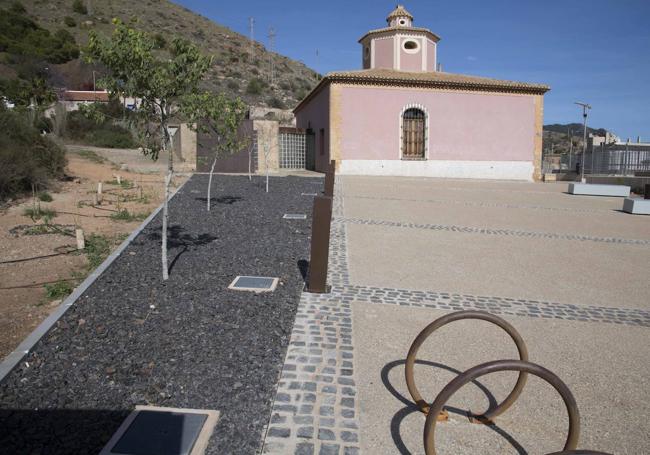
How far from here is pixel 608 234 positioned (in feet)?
34.0

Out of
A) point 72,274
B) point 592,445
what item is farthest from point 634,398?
point 72,274

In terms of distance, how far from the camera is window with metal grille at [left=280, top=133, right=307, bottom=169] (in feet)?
96.1

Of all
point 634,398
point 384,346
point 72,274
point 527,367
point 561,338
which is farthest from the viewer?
point 72,274

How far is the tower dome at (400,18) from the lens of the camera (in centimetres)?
2981

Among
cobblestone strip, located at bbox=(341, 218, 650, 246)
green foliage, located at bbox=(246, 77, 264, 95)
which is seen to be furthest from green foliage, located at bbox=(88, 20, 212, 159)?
green foliage, located at bbox=(246, 77, 264, 95)

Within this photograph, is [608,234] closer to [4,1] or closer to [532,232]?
[532,232]

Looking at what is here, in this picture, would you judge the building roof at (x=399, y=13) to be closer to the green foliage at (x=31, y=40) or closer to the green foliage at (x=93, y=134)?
the green foliage at (x=93, y=134)

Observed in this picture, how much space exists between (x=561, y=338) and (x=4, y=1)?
73.4 m

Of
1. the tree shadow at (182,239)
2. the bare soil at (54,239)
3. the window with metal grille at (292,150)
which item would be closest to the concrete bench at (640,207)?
the tree shadow at (182,239)

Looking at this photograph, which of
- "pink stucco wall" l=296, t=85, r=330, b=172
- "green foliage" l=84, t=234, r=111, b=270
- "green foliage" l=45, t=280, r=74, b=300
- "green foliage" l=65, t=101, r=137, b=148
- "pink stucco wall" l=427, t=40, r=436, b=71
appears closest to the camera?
"green foliage" l=45, t=280, r=74, b=300

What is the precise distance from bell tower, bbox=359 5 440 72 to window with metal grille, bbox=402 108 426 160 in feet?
14.0

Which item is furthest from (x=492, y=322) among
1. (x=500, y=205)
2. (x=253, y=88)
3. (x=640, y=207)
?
(x=253, y=88)

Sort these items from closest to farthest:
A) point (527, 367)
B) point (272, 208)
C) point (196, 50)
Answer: point (527, 367), point (196, 50), point (272, 208)

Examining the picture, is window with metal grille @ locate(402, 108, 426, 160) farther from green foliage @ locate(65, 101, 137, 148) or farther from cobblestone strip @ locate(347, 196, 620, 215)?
green foliage @ locate(65, 101, 137, 148)
